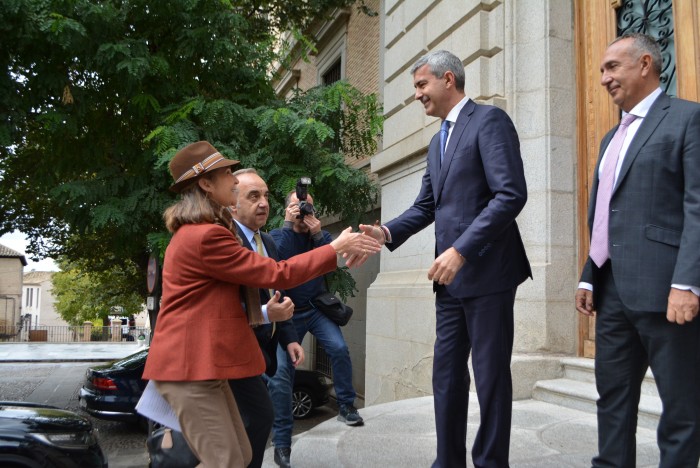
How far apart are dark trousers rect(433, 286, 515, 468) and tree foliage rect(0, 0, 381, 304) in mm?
5667

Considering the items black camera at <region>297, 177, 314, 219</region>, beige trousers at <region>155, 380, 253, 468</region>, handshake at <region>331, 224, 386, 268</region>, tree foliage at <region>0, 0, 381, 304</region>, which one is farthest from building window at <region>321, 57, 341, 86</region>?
beige trousers at <region>155, 380, 253, 468</region>

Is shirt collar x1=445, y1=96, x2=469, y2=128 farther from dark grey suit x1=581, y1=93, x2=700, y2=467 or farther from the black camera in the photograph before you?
the black camera

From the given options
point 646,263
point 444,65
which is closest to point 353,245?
point 444,65

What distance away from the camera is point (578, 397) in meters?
5.31

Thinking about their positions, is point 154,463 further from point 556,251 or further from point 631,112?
point 556,251

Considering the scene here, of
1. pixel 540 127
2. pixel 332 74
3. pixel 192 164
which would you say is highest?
pixel 332 74

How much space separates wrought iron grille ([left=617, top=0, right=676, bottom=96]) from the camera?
575 cm

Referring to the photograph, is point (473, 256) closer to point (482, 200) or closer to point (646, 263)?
point (482, 200)

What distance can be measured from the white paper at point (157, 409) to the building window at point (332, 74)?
1488 cm

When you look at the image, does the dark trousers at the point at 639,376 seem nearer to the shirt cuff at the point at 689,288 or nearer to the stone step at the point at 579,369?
the shirt cuff at the point at 689,288

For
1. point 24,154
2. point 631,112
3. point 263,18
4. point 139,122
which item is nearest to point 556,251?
point 631,112

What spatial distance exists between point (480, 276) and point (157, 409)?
65.5 inches

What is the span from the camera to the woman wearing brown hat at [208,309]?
277 cm

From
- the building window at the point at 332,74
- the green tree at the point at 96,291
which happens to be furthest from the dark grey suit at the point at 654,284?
the green tree at the point at 96,291
